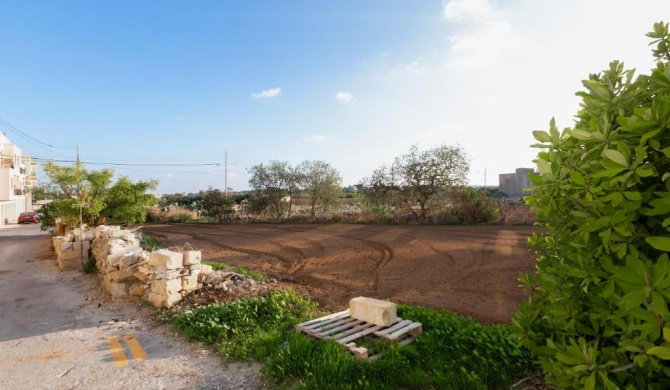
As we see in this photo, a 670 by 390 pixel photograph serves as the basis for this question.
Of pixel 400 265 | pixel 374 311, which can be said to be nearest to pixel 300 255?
pixel 400 265

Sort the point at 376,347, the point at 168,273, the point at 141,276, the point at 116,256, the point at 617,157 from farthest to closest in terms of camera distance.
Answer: the point at 116,256
the point at 141,276
the point at 168,273
the point at 376,347
the point at 617,157

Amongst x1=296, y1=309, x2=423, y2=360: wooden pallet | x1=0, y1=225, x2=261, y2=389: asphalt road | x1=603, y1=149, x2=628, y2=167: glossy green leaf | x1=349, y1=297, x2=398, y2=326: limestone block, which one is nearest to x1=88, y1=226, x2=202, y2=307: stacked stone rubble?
x1=0, y1=225, x2=261, y2=389: asphalt road

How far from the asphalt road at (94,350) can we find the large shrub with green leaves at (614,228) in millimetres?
2999

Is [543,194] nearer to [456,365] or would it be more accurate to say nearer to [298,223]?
[456,365]

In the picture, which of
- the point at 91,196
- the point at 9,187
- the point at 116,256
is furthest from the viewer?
the point at 9,187

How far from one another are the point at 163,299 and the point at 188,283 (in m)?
0.49

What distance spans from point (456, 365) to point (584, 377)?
2.28 m

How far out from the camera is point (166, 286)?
5.71 m

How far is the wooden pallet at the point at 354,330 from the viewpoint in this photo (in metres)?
4.13

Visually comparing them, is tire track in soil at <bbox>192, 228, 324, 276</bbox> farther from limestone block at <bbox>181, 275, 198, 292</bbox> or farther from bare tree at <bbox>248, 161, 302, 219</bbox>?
bare tree at <bbox>248, 161, 302, 219</bbox>

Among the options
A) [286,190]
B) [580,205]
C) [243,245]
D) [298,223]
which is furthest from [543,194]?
[286,190]

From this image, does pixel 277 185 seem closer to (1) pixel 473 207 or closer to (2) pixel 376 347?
(1) pixel 473 207

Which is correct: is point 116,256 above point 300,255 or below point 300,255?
above

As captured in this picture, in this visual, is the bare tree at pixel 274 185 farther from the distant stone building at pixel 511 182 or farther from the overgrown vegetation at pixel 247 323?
the distant stone building at pixel 511 182
